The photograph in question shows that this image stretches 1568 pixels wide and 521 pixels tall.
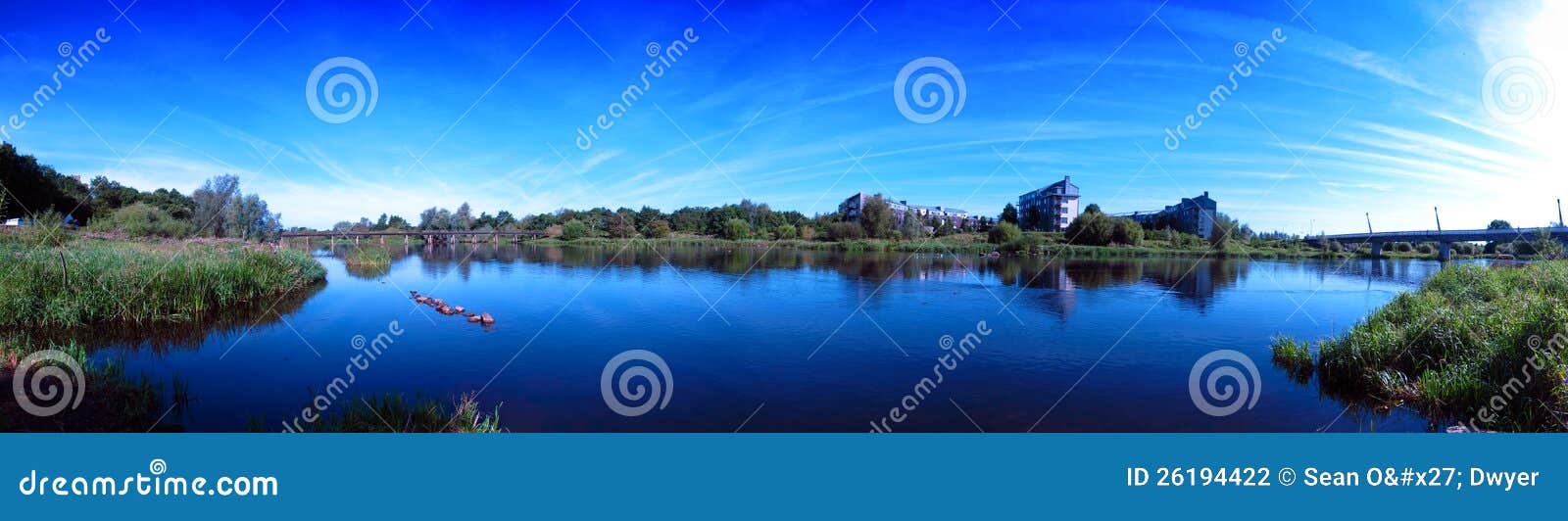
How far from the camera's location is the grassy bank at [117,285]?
11789mm

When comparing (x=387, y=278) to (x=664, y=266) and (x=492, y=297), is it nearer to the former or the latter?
(x=492, y=297)

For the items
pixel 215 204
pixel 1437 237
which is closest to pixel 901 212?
pixel 1437 237

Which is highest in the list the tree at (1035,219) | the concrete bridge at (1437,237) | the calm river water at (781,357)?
the tree at (1035,219)

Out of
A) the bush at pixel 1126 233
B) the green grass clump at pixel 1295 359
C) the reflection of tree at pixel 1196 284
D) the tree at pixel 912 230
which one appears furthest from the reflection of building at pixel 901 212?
the green grass clump at pixel 1295 359

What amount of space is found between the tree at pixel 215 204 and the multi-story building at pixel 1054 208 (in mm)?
71322

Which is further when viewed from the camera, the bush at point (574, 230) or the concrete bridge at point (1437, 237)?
the bush at point (574, 230)

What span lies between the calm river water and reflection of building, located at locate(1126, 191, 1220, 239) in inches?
2957

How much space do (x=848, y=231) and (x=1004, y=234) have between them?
19.9 meters

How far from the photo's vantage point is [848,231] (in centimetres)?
7456

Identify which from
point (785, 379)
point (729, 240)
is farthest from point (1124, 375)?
point (729, 240)

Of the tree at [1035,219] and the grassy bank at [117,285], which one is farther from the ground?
→ the tree at [1035,219]

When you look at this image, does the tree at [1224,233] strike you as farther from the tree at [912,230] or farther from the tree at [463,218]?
the tree at [463,218]

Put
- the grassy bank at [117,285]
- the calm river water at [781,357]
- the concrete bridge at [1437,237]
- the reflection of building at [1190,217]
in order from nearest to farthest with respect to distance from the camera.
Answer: the calm river water at [781,357] < the grassy bank at [117,285] < the concrete bridge at [1437,237] < the reflection of building at [1190,217]

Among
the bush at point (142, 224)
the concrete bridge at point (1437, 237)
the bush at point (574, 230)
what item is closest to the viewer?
the bush at point (142, 224)
